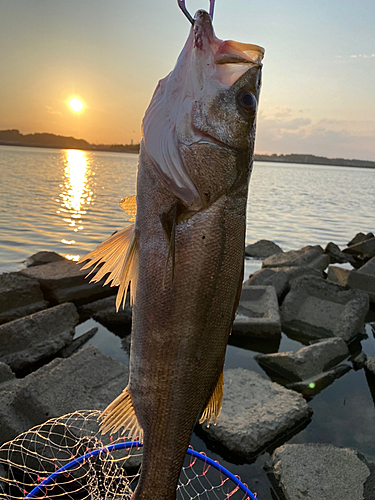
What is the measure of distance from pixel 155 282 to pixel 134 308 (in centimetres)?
23

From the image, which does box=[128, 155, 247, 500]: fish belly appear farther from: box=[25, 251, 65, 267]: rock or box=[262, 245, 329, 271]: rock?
box=[262, 245, 329, 271]: rock

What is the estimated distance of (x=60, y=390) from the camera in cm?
457

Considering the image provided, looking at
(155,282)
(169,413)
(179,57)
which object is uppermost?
(179,57)

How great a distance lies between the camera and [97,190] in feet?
112

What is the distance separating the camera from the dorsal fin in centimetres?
217

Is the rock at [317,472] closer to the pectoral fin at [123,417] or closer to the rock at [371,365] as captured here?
the rock at [371,365]

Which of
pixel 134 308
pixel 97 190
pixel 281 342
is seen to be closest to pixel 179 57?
pixel 134 308

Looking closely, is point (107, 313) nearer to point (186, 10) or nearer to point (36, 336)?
point (36, 336)

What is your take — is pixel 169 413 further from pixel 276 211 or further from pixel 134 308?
pixel 276 211

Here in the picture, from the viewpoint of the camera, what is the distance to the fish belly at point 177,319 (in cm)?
202


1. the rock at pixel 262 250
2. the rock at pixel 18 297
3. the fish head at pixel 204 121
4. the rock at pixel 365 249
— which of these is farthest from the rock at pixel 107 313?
the rock at pixel 365 249

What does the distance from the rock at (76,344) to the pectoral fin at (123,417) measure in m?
4.51

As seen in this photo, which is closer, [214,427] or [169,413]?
[169,413]

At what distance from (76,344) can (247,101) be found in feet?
19.0
